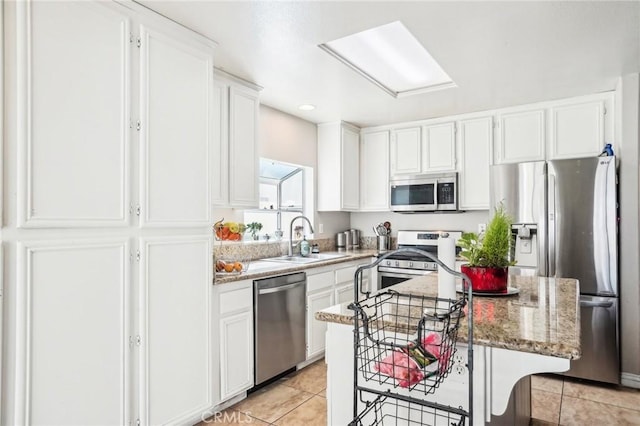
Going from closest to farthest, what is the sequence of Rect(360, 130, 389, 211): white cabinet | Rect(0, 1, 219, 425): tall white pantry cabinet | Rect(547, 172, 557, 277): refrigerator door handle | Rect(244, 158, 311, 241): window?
Rect(0, 1, 219, 425): tall white pantry cabinet → Rect(547, 172, 557, 277): refrigerator door handle → Rect(244, 158, 311, 241): window → Rect(360, 130, 389, 211): white cabinet

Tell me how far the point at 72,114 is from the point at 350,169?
312cm

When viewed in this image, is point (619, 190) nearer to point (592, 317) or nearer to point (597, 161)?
point (597, 161)

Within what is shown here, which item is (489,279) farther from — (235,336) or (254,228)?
(254,228)

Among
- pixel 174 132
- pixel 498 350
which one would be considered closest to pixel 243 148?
pixel 174 132

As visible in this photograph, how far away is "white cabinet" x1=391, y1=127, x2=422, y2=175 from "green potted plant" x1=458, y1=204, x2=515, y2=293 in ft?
8.42

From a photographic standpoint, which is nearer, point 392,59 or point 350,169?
point 392,59

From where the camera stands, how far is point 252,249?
11.7 ft

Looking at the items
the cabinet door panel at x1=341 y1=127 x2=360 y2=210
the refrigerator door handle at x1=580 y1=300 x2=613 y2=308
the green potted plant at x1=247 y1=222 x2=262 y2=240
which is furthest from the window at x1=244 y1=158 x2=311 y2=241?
the refrigerator door handle at x1=580 y1=300 x2=613 y2=308

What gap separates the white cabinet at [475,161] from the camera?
392cm

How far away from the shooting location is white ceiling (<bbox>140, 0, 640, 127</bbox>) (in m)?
2.04

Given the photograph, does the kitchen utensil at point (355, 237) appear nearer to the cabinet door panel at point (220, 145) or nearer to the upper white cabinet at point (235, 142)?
the upper white cabinet at point (235, 142)

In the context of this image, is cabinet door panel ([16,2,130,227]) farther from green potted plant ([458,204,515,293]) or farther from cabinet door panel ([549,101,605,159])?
cabinet door panel ([549,101,605,159])

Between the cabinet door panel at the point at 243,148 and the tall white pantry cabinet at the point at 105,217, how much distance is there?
537mm

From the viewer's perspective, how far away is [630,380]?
298 cm
